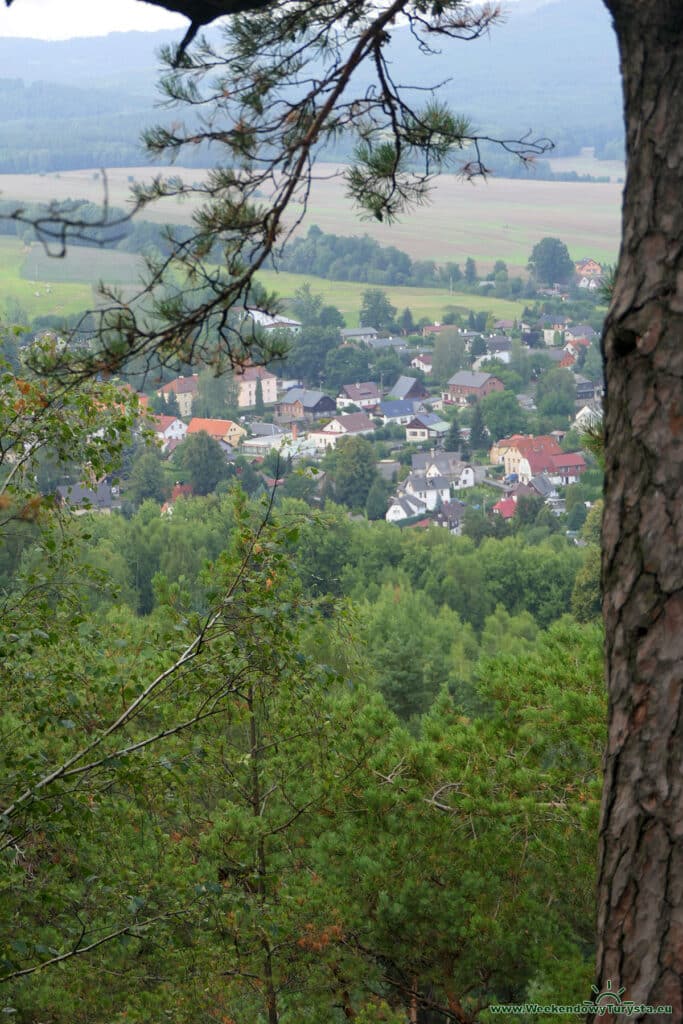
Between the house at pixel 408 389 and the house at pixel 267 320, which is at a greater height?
the house at pixel 267 320

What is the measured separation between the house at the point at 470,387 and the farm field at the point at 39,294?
92.1 feet

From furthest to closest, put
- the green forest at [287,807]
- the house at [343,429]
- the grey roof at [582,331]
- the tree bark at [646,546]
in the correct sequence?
the grey roof at [582,331]
the house at [343,429]
the green forest at [287,807]
the tree bark at [646,546]

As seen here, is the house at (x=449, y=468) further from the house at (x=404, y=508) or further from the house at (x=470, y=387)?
the house at (x=470, y=387)

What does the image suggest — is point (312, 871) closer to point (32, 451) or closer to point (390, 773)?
point (390, 773)

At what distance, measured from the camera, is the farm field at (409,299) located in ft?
330

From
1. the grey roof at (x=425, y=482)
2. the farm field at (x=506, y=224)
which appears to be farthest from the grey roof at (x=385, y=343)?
the grey roof at (x=425, y=482)

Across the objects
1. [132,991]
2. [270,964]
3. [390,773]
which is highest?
[390,773]

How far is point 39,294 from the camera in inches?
2862

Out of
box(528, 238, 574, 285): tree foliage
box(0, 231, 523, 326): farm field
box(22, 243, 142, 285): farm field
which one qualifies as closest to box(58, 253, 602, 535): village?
box(0, 231, 523, 326): farm field

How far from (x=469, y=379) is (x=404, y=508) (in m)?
28.7

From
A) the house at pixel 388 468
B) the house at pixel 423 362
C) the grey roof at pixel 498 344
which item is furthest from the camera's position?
the grey roof at pixel 498 344

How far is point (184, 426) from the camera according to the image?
68750 mm

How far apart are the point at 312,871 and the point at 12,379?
147 inches

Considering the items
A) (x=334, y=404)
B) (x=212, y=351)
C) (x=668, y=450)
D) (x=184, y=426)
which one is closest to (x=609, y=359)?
(x=668, y=450)
